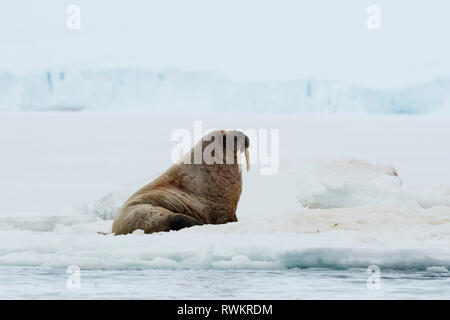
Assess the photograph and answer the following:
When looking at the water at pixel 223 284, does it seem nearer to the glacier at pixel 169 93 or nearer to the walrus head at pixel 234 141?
the walrus head at pixel 234 141

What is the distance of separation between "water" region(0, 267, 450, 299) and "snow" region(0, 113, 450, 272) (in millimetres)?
148

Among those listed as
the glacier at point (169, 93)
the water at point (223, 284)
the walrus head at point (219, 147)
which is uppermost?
the glacier at point (169, 93)

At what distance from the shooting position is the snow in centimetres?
578

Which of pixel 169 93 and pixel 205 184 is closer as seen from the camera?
pixel 205 184

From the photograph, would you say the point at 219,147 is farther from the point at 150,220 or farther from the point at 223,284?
the point at 223,284

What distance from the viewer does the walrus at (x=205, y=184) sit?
752cm

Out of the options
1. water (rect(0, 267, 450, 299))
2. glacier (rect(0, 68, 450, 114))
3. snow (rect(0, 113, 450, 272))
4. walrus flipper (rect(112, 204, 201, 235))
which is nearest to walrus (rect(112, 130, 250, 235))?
walrus flipper (rect(112, 204, 201, 235))

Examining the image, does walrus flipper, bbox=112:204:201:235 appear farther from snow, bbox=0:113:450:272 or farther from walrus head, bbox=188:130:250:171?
walrus head, bbox=188:130:250:171

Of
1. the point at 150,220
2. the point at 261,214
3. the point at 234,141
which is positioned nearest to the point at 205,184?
the point at 234,141

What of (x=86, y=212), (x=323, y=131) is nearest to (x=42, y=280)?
(x=86, y=212)

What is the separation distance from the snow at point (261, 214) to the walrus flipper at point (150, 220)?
0.20 m

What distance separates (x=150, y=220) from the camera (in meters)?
6.93

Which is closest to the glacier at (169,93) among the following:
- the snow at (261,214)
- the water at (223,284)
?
the snow at (261,214)

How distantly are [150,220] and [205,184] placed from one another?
1.05 metres
